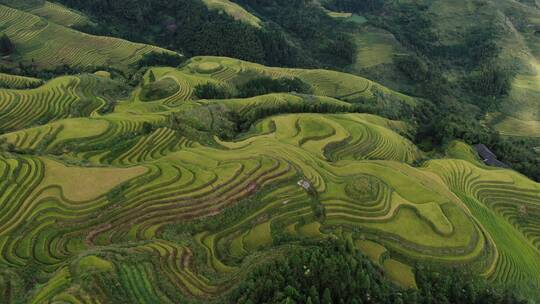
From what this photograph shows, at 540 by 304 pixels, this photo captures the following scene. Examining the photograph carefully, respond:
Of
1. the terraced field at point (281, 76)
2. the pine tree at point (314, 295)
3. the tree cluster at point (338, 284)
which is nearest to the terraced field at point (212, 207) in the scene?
the tree cluster at point (338, 284)

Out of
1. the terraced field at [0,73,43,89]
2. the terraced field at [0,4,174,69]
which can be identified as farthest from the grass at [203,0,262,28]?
the terraced field at [0,73,43,89]

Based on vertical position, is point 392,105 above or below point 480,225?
below

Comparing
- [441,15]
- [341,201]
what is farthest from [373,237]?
[441,15]

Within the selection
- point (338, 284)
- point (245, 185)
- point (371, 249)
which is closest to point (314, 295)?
point (338, 284)

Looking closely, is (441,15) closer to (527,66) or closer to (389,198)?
(527,66)

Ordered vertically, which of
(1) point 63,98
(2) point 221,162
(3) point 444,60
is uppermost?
(2) point 221,162

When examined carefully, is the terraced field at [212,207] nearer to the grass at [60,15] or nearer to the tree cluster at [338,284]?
the tree cluster at [338,284]

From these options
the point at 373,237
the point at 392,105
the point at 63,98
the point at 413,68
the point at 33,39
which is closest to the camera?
the point at 373,237
